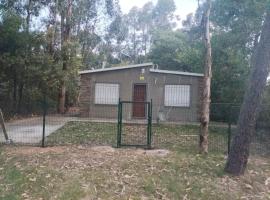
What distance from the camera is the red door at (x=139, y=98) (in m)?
21.2

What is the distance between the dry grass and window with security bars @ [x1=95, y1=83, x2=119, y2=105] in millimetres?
11989

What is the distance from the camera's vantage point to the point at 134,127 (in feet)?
51.3

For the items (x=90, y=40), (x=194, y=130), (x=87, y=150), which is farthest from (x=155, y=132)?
(x=90, y=40)

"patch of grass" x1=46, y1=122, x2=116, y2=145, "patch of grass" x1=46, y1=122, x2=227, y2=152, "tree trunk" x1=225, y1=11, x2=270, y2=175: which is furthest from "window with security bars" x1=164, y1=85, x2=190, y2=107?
"tree trunk" x1=225, y1=11, x2=270, y2=175

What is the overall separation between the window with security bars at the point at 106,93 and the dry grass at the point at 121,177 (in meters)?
12.0

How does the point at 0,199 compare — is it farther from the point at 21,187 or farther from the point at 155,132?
the point at 155,132

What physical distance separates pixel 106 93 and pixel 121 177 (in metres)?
14.0

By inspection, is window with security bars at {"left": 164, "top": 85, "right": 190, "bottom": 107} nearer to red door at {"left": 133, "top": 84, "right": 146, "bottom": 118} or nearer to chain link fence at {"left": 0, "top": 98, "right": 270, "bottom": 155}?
red door at {"left": 133, "top": 84, "right": 146, "bottom": 118}

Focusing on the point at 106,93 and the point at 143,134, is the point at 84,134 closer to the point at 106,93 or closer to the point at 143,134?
the point at 143,134

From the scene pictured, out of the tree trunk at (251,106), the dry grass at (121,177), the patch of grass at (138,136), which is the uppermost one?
the tree trunk at (251,106)

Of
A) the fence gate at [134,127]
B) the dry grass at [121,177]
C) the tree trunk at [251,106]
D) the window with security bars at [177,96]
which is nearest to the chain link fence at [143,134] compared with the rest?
the fence gate at [134,127]

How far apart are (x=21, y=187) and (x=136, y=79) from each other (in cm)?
1464

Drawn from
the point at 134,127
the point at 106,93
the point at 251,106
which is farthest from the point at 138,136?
the point at 106,93

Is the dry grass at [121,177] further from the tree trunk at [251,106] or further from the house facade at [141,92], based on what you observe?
the house facade at [141,92]
